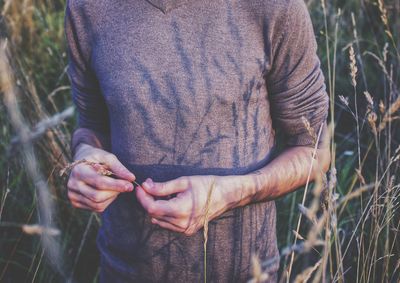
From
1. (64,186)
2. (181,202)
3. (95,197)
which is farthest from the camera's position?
(64,186)

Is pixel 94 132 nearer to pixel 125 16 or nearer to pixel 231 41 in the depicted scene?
pixel 125 16

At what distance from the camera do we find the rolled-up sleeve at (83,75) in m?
1.18

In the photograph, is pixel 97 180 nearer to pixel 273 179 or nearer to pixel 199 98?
pixel 199 98

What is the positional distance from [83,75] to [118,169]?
429 mm

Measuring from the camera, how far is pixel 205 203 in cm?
93

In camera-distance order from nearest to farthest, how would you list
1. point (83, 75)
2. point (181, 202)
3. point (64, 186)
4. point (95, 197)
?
point (181, 202), point (95, 197), point (83, 75), point (64, 186)

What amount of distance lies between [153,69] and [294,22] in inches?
14.6

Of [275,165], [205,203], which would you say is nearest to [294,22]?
[275,165]

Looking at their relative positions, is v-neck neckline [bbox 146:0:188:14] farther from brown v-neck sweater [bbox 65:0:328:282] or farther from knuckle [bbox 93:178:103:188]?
knuckle [bbox 93:178:103:188]

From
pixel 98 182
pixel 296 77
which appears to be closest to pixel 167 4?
pixel 296 77

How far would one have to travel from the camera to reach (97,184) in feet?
3.29

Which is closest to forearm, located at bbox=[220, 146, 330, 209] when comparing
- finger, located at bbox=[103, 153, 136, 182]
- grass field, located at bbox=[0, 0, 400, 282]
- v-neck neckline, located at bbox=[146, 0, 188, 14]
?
finger, located at bbox=[103, 153, 136, 182]

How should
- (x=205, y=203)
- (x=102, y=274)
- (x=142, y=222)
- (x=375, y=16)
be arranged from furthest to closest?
1. (x=375, y=16)
2. (x=102, y=274)
3. (x=142, y=222)
4. (x=205, y=203)

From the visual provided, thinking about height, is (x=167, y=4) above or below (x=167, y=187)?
above
